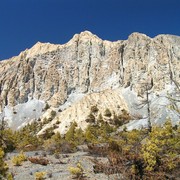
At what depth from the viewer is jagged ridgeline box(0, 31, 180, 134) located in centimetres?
7219

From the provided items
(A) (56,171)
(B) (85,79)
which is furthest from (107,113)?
(A) (56,171)

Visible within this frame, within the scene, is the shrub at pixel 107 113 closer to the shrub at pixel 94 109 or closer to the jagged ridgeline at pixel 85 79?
the jagged ridgeline at pixel 85 79

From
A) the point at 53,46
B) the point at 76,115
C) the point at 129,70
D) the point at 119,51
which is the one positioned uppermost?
the point at 53,46

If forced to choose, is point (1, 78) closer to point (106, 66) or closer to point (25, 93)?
point (25, 93)

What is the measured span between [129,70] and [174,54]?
35.7 feet

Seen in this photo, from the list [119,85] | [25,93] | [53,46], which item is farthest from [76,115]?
[53,46]

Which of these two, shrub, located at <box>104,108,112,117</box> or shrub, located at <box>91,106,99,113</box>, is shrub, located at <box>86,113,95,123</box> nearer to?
shrub, located at <box>91,106,99,113</box>

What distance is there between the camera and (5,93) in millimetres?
96625

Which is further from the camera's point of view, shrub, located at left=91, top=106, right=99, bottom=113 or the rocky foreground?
shrub, located at left=91, top=106, right=99, bottom=113

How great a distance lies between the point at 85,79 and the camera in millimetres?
89938

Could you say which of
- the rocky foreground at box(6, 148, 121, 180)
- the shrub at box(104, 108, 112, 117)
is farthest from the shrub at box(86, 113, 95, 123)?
the rocky foreground at box(6, 148, 121, 180)

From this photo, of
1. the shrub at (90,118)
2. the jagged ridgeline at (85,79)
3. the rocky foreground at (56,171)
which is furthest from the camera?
the jagged ridgeline at (85,79)

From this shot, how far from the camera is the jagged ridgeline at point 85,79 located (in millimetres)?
72188

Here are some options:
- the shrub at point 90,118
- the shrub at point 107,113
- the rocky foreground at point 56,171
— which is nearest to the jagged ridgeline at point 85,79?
the shrub at point 90,118
